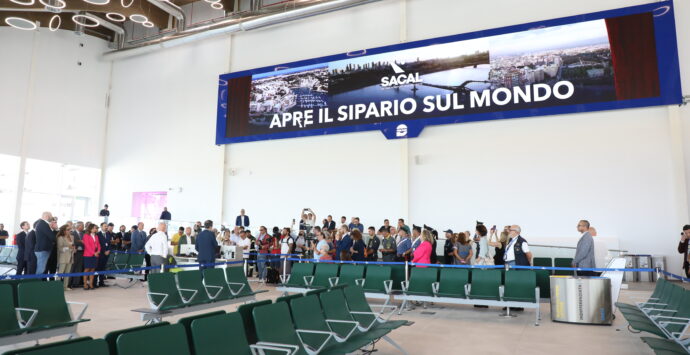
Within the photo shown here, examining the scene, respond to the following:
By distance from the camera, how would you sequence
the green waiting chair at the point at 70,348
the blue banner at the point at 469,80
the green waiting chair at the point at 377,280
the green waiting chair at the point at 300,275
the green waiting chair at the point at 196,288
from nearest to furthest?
the green waiting chair at the point at 70,348, the green waiting chair at the point at 196,288, the green waiting chair at the point at 377,280, the green waiting chair at the point at 300,275, the blue banner at the point at 469,80

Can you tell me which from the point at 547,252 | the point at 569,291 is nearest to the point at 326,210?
the point at 547,252

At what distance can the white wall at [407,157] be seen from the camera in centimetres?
1147

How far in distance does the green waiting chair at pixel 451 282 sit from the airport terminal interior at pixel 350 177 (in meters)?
0.04

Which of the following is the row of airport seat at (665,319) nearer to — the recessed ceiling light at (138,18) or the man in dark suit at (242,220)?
the man in dark suit at (242,220)

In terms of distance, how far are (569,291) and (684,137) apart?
6915 mm

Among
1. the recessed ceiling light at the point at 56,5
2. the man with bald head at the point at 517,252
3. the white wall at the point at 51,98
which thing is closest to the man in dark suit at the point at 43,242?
the recessed ceiling light at the point at 56,5

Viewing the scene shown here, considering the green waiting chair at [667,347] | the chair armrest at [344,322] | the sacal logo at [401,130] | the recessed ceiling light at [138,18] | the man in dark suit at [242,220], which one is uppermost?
the recessed ceiling light at [138,18]

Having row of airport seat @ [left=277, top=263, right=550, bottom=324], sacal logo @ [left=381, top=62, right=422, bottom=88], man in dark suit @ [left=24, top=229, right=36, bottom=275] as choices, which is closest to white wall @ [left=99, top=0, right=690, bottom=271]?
sacal logo @ [left=381, top=62, right=422, bottom=88]

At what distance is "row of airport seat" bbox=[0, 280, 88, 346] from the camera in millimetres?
4320

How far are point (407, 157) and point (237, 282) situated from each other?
8.10m

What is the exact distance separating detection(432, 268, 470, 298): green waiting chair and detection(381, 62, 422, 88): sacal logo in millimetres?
7812

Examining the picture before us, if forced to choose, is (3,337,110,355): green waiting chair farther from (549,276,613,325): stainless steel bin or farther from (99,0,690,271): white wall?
(99,0,690,271): white wall

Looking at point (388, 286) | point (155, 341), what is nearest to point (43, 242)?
point (388, 286)

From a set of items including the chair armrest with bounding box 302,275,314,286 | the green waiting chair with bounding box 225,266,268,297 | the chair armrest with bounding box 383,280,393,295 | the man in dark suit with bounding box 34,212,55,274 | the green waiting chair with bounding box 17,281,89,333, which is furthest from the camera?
the man in dark suit with bounding box 34,212,55,274
